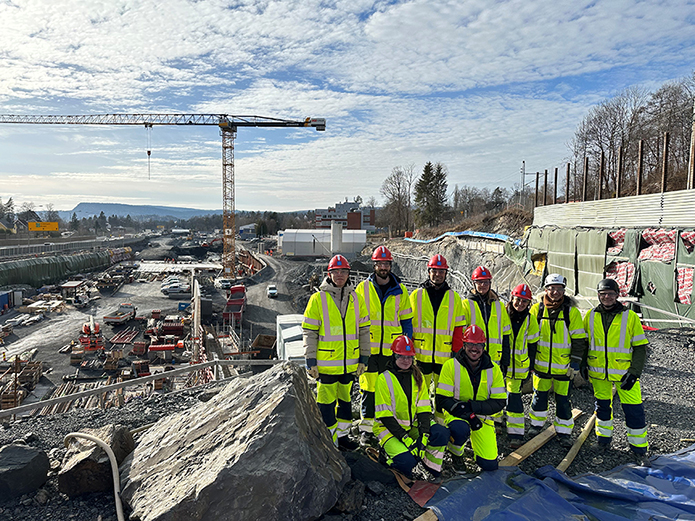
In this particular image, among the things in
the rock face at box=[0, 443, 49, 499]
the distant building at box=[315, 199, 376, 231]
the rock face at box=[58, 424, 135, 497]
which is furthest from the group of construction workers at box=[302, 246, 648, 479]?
the distant building at box=[315, 199, 376, 231]

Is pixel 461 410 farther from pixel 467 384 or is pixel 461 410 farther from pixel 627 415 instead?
pixel 627 415

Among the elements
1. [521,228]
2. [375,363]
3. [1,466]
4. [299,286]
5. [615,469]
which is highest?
[521,228]

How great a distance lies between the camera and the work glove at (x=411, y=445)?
4.25m

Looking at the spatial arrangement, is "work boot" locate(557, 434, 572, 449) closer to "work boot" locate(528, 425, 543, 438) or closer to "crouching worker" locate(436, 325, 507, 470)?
"work boot" locate(528, 425, 543, 438)

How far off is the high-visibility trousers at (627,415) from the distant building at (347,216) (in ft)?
264

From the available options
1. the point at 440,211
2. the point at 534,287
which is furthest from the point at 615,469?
the point at 440,211

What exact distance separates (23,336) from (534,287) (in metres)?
33.9

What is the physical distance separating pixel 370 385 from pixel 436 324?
3.62 ft

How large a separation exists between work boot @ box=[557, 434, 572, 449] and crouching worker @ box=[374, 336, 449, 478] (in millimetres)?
1940

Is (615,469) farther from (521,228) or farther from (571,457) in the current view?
(521,228)

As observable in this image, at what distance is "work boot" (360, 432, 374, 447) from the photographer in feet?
15.8

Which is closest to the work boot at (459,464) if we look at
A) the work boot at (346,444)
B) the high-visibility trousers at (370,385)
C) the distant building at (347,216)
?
the high-visibility trousers at (370,385)

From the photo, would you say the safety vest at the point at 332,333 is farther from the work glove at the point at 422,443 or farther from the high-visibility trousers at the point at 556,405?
the high-visibility trousers at the point at 556,405

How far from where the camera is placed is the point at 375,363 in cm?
497
